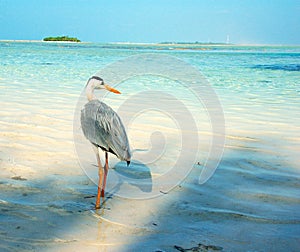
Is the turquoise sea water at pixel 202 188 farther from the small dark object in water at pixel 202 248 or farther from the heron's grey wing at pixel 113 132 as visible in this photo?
the heron's grey wing at pixel 113 132

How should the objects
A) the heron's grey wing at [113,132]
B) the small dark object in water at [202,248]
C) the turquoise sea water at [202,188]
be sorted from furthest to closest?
the heron's grey wing at [113,132]
the turquoise sea water at [202,188]
the small dark object in water at [202,248]

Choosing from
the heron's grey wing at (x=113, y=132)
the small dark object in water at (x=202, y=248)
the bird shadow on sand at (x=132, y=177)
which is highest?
the heron's grey wing at (x=113, y=132)

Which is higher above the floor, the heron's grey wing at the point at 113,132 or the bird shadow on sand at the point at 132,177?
the heron's grey wing at the point at 113,132

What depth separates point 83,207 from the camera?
350 centimetres

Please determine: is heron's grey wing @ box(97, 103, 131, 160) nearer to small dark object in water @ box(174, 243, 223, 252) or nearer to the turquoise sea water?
the turquoise sea water

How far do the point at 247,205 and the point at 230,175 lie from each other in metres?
0.82

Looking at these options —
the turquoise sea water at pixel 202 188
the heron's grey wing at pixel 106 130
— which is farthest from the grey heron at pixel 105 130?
the turquoise sea water at pixel 202 188

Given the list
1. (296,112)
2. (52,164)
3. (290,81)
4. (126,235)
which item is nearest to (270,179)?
(126,235)

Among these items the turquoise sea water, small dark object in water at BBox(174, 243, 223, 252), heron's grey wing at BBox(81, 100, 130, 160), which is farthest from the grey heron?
small dark object in water at BBox(174, 243, 223, 252)

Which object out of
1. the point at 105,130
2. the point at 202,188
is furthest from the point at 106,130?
the point at 202,188

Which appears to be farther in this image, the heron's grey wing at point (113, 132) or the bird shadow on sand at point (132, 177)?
the bird shadow on sand at point (132, 177)

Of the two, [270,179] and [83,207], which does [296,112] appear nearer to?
[270,179]

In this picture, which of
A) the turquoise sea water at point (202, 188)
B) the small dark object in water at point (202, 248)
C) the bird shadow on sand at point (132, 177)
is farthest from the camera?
the bird shadow on sand at point (132, 177)

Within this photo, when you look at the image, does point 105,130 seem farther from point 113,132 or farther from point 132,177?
point 132,177
